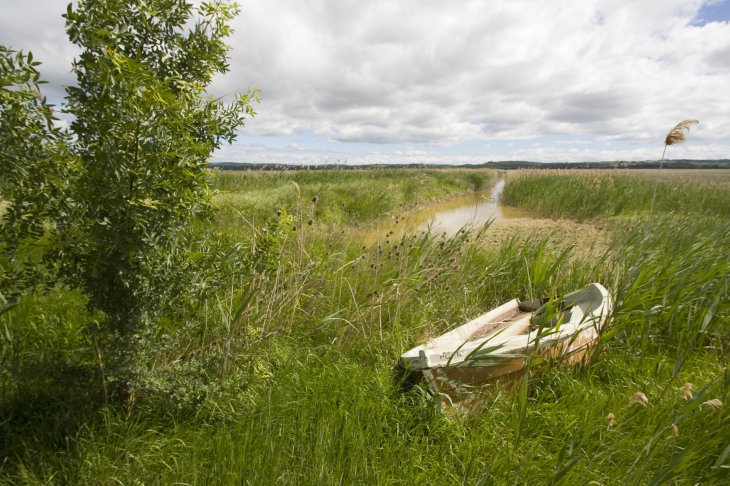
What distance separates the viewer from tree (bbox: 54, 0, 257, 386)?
58.8 inches

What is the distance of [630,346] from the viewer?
3.24m

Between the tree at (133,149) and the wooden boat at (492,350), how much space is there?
1.58 meters

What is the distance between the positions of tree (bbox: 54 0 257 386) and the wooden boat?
5.17 ft

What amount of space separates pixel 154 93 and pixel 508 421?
7.92 feet

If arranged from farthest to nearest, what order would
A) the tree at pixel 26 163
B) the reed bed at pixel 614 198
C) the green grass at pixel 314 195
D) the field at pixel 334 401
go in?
1. the reed bed at pixel 614 198
2. the green grass at pixel 314 195
3. the field at pixel 334 401
4. the tree at pixel 26 163

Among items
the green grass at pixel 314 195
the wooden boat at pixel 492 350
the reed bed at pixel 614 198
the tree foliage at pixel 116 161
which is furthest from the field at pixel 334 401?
the reed bed at pixel 614 198

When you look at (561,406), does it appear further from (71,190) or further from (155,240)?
(71,190)

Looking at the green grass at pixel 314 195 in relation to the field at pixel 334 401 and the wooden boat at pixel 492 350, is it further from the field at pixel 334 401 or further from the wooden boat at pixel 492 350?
the field at pixel 334 401

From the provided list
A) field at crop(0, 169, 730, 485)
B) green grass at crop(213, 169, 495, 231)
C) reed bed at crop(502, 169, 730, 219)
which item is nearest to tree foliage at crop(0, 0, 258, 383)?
field at crop(0, 169, 730, 485)

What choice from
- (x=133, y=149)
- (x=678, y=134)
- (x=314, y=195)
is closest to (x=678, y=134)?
(x=678, y=134)

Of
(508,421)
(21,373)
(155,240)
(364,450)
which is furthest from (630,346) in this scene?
(21,373)

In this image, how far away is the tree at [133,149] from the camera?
1.49 meters

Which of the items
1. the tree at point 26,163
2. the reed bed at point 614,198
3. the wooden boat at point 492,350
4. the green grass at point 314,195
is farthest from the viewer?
the reed bed at point 614,198

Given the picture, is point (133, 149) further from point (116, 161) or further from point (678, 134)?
point (678, 134)
